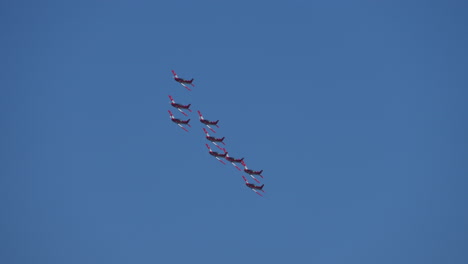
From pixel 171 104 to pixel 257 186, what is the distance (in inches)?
603

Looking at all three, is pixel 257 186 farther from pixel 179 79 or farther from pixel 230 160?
pixel 179 79

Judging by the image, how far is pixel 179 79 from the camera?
126m

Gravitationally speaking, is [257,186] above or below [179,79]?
below

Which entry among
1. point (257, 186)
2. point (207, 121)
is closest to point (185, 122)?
point (207, 121)

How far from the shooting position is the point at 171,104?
12706cm

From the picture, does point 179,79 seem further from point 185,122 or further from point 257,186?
point 257,186

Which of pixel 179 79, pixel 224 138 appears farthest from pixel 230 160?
pixel 179 79

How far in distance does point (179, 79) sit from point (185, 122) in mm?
5571

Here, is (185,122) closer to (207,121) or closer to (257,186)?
(207,121)

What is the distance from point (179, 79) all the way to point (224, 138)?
376 inches

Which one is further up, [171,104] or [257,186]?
[171,104]

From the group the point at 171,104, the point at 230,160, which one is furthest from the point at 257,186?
the point at 171,104

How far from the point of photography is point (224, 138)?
12581 centimetres

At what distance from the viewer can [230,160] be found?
12656 cm
